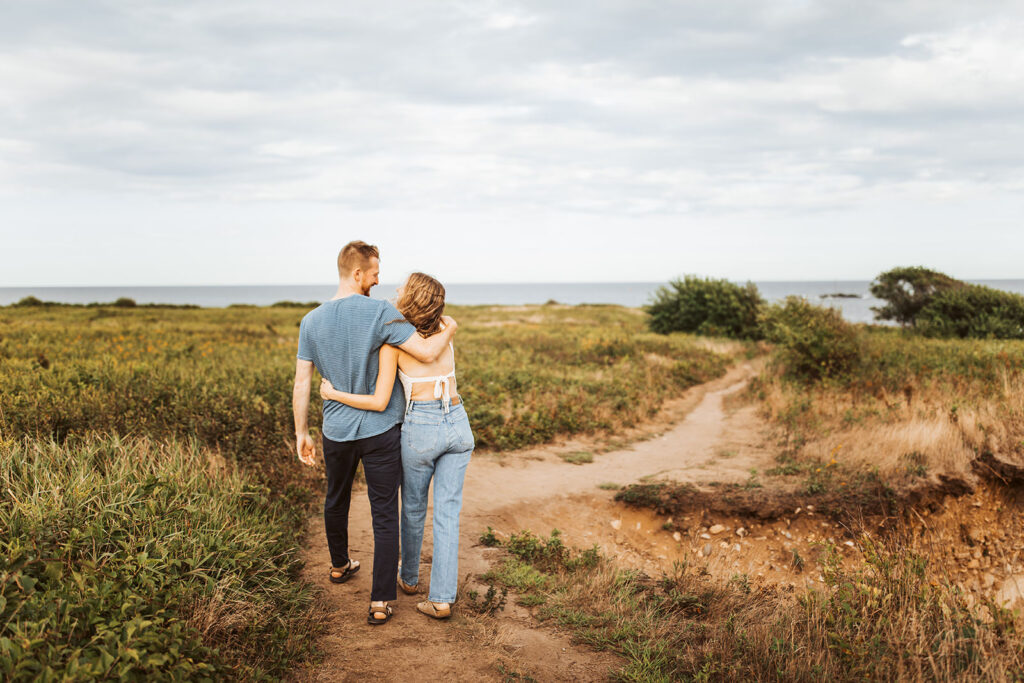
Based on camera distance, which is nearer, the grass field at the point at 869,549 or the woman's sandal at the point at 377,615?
the grass field at the point at 869,549

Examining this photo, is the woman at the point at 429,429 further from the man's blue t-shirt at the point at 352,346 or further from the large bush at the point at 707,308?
the large bush at the point at 707,308

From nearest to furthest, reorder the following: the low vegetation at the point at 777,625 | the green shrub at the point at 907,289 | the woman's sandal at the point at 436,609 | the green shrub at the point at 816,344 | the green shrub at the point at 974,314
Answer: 1. the low vegetation at the point at 777,625
2. the woman's sandal at the point at 436,609
3. the green shrub at the point at 816,344
4. the green shrub at the point at 974,314
5. the green shrub at the point at 907,289

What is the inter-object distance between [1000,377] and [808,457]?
4.70 m

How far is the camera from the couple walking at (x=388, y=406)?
4156mm

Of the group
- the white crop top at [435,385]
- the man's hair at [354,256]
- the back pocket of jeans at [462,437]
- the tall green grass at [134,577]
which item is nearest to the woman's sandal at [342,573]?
the tall green grass at [134,577]

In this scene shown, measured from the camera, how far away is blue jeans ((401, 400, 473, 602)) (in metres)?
4.32

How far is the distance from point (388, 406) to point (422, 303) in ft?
2.70

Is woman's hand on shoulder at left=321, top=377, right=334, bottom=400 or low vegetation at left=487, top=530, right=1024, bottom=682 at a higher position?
woman's hand on shoulder at left=321, top=377, right=334, bottom=400

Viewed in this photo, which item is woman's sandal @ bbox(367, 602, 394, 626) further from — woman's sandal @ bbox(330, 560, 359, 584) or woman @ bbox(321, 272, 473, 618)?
woman's sandal @ bbox(330, 560, 359, 584)

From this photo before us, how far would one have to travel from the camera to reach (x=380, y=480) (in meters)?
4.34

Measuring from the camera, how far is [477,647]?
420cm

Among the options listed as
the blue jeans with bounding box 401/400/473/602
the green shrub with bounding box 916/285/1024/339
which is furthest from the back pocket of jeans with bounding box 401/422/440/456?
the green shrub with bounding box 916/285/1024/339

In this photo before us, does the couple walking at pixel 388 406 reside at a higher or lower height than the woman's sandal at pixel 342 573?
higher

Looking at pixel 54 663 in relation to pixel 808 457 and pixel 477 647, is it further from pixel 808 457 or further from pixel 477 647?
pixel 808 457
